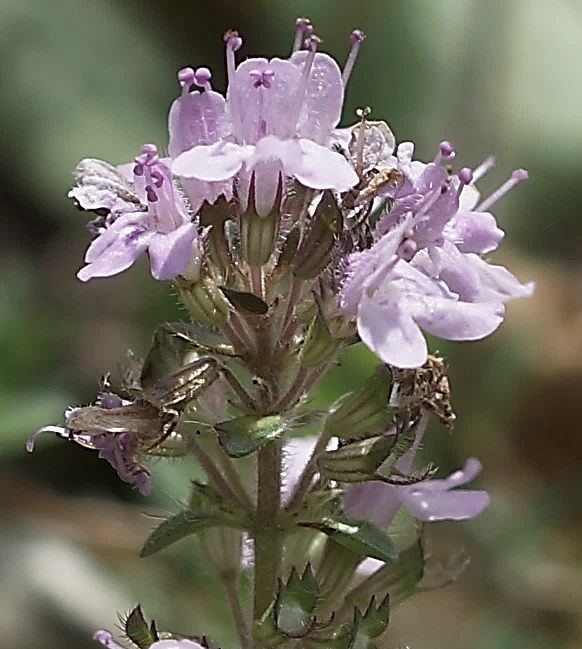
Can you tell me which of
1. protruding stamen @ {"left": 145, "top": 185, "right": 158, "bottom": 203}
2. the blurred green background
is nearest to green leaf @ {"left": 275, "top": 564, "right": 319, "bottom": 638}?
protruding stamen @ {"left": 145, "top": 185, "right": 158, "bottom": 203}

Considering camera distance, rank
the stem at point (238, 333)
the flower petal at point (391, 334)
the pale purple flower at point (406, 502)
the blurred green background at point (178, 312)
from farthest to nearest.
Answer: the blurred green background at point (178, 312) → the pale purple flower at point (406, 502) → the stem at point (238, 333) → the flower petal at point (391, 334)

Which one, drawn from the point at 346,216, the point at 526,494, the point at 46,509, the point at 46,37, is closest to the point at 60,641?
the point at 46,509

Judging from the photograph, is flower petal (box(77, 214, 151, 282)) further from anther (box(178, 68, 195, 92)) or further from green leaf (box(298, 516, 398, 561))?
green leaf (box(298, 516, 398, 561))

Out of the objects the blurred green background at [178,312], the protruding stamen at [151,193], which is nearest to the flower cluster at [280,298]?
the protruding stamen at [151,193]

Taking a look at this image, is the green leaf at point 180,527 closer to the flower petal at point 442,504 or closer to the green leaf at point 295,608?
the green leaf at point 295,608

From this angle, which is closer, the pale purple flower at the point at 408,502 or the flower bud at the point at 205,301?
the flower bud at the point at 205,301

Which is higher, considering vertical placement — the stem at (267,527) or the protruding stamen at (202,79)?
the protruding stamen at (202,79)

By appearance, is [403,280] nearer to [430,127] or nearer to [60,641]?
[60,641]
